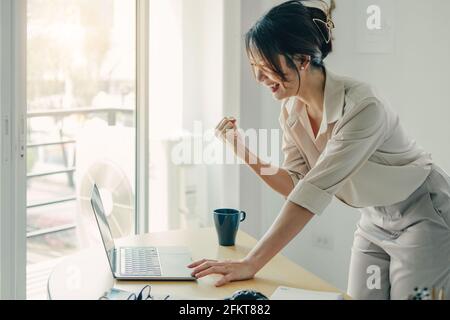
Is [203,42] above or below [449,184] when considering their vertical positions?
above

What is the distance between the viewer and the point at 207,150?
308 cm

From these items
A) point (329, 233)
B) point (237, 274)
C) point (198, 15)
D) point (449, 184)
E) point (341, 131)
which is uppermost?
point (198, 15)

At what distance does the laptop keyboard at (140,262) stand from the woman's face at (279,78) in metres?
0.55

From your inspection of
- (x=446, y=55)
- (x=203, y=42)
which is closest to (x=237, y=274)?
(x=446, y=55)

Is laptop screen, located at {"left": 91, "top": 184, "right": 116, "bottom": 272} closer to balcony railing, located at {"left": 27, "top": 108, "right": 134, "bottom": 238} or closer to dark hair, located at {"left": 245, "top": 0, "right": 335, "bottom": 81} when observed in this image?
dark hair, located at {"left": 245, "top": 0, "right": 335, "bottom": 81}

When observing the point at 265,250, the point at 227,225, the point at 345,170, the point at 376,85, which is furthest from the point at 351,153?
the point at 376,85

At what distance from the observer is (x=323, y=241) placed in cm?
304

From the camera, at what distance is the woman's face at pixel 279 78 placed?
5.42 feet

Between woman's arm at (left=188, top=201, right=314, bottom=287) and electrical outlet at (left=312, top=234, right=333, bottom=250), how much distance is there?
1514 mm

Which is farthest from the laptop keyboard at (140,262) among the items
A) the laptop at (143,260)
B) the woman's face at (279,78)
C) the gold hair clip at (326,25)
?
the gold hair clip at (326,25)

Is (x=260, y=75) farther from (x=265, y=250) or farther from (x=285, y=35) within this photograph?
(x=265, y=250)
